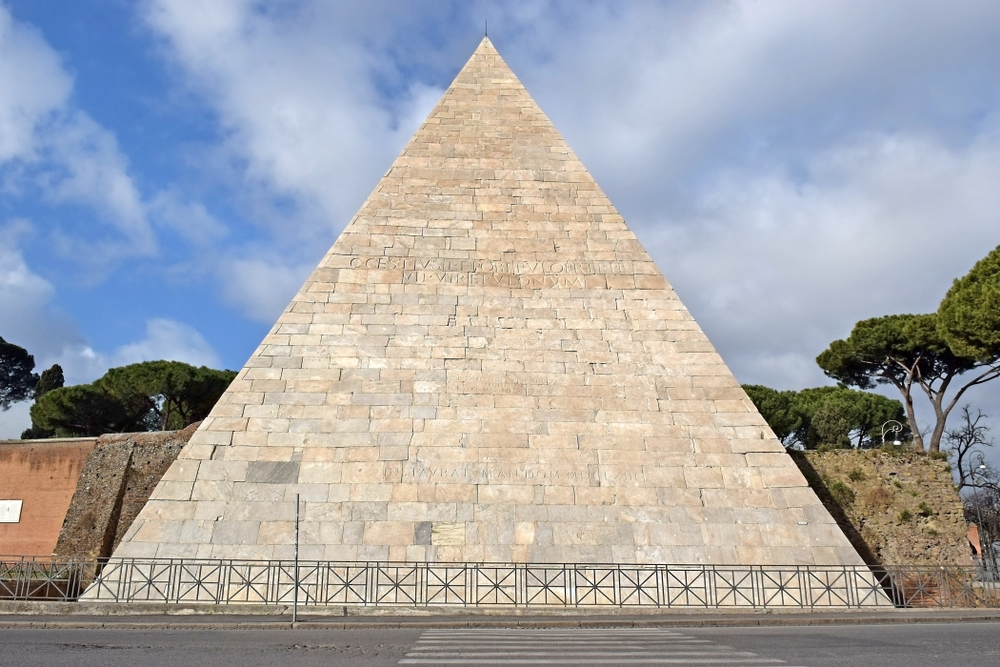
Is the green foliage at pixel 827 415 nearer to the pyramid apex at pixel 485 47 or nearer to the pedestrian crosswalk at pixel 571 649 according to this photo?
the pyramid apex at pixel 485 47

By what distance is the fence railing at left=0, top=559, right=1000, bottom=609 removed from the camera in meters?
9.38

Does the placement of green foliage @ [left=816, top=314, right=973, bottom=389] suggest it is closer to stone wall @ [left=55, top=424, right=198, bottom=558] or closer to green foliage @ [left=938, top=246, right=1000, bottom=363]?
green foliage @ [left=938, top=246, right=1000, bottom=363]

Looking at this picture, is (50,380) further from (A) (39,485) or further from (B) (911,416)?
(B) (911,416)

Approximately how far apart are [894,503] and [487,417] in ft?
28.8

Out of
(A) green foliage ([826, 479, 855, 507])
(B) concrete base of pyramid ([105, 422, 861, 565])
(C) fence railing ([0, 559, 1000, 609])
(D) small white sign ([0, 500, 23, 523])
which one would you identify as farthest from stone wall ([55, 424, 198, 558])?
(A) green foliage ([826, 479, 855, 507])

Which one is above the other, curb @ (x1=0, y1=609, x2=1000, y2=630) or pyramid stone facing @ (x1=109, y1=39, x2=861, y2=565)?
pyramid stone facing @ (x1=109, y1=39, x2=861, y2=565)

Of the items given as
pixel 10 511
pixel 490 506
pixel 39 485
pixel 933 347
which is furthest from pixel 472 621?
pixel 933 347

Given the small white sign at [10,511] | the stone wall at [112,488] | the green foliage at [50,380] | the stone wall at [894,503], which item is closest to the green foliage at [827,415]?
the stone wall at [894,503]

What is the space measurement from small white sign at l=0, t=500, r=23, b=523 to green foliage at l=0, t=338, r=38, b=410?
70.0ft

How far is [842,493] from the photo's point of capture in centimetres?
1441

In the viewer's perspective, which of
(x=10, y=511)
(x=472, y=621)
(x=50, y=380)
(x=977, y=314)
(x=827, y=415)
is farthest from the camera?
(x=50, y=380)

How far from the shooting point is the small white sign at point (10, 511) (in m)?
17.2

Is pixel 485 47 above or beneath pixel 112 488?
above

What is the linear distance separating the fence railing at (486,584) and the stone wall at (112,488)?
18.8 ft
